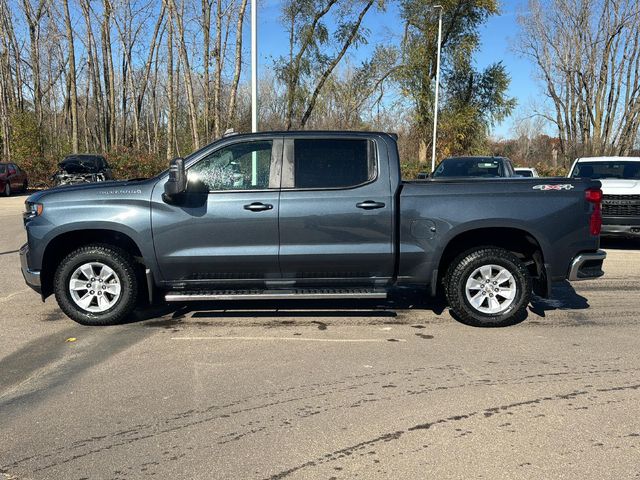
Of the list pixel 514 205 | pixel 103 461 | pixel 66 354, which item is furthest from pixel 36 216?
pixel 514 205

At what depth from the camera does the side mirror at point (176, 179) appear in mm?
5293

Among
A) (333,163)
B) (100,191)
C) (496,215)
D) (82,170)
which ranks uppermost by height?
(82,170)

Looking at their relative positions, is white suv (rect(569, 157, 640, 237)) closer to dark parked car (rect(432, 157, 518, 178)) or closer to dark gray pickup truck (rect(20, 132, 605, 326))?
dark parked car (rect(432, 157, 518, 178))

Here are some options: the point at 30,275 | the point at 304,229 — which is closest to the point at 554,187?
the point at 304,229

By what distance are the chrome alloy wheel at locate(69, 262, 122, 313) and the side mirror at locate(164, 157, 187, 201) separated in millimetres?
1137

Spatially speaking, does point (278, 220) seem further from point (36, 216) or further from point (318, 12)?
point (318, 12)

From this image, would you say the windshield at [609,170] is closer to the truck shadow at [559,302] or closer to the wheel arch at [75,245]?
the truck shadow at [559,302]

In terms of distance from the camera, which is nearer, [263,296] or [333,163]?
[263,296]

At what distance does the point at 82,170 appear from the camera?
23125mm

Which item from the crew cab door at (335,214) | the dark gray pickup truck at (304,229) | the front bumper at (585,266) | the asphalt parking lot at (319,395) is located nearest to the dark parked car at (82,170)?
the asphalt parking lot at (319,395)

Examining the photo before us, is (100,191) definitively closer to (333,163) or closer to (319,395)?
(333,163)

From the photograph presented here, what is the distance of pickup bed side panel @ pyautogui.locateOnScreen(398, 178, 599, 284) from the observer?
5.48 metres

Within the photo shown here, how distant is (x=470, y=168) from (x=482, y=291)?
24.6ft

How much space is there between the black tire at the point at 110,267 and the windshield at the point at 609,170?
31.9ft
